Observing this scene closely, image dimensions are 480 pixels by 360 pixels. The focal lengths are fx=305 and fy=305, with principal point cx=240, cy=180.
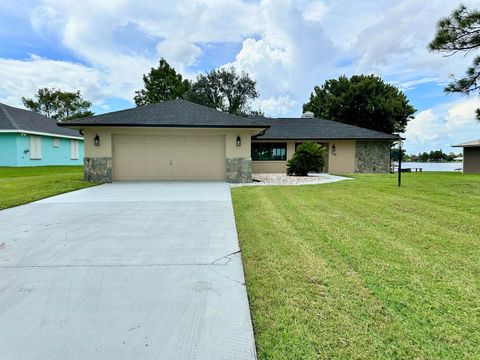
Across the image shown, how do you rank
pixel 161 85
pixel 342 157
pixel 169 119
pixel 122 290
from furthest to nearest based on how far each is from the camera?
pixel 161 85, pixel 342 157, pixel 169 119, pixel 122 290

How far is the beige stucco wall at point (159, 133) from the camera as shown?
41.1 feet

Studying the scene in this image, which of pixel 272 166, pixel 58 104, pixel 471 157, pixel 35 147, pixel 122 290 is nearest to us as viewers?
pixel 122 290

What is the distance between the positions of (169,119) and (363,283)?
10.9m

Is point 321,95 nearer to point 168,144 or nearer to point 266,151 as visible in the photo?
point 266,151

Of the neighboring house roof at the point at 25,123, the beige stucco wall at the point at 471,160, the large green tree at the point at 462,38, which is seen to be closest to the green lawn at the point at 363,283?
the large green tree at the point at 462,38

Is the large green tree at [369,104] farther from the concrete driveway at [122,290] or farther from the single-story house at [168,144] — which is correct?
the concrete driveway at [122,290]

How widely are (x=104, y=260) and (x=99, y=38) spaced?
14.9m

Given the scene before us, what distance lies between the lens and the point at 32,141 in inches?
861

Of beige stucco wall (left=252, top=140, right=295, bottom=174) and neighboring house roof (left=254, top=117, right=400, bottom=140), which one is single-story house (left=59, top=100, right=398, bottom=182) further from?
beige stucco wall (left=252, top=140, right=295, bottom=174)

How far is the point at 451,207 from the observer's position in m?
6.90

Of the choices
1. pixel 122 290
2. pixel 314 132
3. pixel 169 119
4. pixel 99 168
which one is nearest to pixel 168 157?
pixel 169 119

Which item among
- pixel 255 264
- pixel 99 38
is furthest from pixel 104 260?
pixel 99 38

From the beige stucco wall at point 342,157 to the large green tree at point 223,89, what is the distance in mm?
15407

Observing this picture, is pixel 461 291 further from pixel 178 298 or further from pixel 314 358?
pixel 178 298
